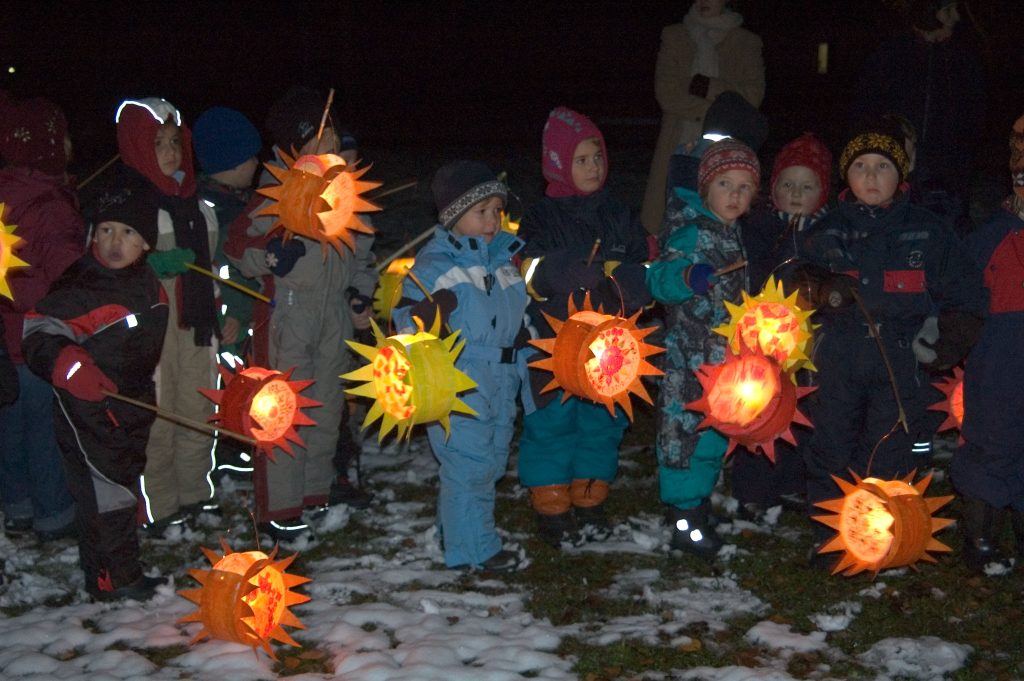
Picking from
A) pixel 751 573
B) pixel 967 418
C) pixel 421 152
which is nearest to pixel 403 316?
pixel 751 573

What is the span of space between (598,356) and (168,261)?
252cm

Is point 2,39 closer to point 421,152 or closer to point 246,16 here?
point 246,16

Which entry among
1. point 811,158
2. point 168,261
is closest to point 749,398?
point 811,158

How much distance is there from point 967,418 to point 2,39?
2804cm

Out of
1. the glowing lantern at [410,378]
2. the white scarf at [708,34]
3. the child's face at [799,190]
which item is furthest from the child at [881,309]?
the white scarf at [708,34]

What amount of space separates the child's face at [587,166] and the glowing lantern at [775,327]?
1261mm

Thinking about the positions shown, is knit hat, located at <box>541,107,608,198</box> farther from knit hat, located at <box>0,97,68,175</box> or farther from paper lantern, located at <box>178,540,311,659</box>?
knit hat, located at <box>0,97,68,175</box>

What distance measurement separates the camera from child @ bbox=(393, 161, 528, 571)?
6164mm

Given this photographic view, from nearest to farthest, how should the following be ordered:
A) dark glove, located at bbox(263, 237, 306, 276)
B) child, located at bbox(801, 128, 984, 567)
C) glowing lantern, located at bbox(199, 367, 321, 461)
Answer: glowing lantern, located at bbox(199, 367, 321, 461) < child, located at bbox(801, 128, 984, 567) < dark glove, located at bbox(263, 237, 306, 276)

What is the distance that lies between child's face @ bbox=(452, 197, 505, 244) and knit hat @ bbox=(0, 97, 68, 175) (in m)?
2.58

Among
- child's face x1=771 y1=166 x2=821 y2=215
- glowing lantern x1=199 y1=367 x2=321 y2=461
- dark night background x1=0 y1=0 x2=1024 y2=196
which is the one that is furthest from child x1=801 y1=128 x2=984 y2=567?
dark night background x1=0 y1=0 x2=1024 y2=196

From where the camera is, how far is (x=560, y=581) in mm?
6332

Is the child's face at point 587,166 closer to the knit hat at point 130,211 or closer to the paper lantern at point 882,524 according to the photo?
the paper lantern at point 882,524

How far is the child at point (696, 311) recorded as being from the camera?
639 cm
